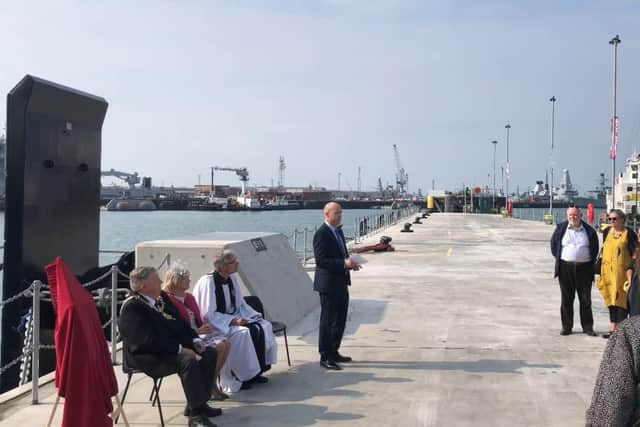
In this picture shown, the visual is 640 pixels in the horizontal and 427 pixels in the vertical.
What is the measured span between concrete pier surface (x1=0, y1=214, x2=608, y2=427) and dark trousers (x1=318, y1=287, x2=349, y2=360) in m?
0.23

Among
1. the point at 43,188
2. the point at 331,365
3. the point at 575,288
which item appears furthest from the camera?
the point at 43,188

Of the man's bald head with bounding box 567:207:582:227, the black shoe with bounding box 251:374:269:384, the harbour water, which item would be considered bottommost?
the harbour water

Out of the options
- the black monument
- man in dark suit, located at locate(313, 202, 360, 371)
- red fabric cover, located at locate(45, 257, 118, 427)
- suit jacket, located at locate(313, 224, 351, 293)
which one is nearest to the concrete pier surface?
man in dark suit, located at locate(313, 202, 360, 371)

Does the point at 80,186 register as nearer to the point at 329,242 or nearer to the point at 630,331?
the point at 329,242

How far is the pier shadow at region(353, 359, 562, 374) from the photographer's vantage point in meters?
6.75

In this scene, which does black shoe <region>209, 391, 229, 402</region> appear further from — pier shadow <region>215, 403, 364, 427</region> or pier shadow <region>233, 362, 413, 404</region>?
pier shadow <region>215, 403, 364, 427</region>

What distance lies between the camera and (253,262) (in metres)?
8.49

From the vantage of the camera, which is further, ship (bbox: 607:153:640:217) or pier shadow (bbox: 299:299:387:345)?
ship (bbox: 607:153:640:217)

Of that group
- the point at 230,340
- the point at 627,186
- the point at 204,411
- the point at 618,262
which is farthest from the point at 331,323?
the point at 627,186

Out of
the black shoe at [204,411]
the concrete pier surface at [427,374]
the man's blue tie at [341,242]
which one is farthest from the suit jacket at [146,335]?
the man's blue tie at [341,242]

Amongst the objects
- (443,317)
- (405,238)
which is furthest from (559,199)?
(443,317)

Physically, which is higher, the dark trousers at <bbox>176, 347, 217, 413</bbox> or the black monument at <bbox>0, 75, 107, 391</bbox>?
the black monument at <bbox>0, 75, 107, 391</bbox>

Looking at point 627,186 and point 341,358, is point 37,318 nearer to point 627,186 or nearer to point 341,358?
point 341,358

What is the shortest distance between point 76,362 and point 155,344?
2.86 feet
